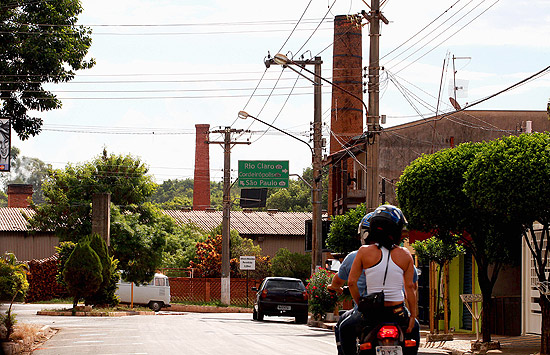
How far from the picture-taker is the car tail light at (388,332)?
664cm

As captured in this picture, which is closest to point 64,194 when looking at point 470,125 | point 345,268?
point 470,125

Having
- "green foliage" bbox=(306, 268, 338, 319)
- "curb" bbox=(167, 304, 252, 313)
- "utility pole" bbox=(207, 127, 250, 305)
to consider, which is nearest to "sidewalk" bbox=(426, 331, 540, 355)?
"green foliage" bbox=(306, 268, 338, 319)

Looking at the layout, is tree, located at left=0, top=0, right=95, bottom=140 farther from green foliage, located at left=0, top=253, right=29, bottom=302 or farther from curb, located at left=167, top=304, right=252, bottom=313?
curb, located at left=167, top=304, right=252, bottom=313

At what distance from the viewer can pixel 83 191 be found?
157 feet

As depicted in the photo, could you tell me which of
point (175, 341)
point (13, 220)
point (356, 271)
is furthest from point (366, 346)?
point (13, 220)

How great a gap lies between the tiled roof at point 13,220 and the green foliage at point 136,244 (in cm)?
1222

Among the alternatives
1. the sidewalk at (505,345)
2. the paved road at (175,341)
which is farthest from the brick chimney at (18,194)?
the sidewalk at (505,345)

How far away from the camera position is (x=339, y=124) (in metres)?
47.0

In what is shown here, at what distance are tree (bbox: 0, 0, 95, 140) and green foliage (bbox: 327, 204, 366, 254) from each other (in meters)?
13.8

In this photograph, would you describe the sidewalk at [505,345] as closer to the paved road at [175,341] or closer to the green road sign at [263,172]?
the paved road at [175,341]

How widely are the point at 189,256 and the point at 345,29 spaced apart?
17464mm

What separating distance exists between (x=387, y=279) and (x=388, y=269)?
89mm

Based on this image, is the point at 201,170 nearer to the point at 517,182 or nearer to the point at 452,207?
the point at 452,207

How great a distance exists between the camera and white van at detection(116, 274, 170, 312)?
3928cm
